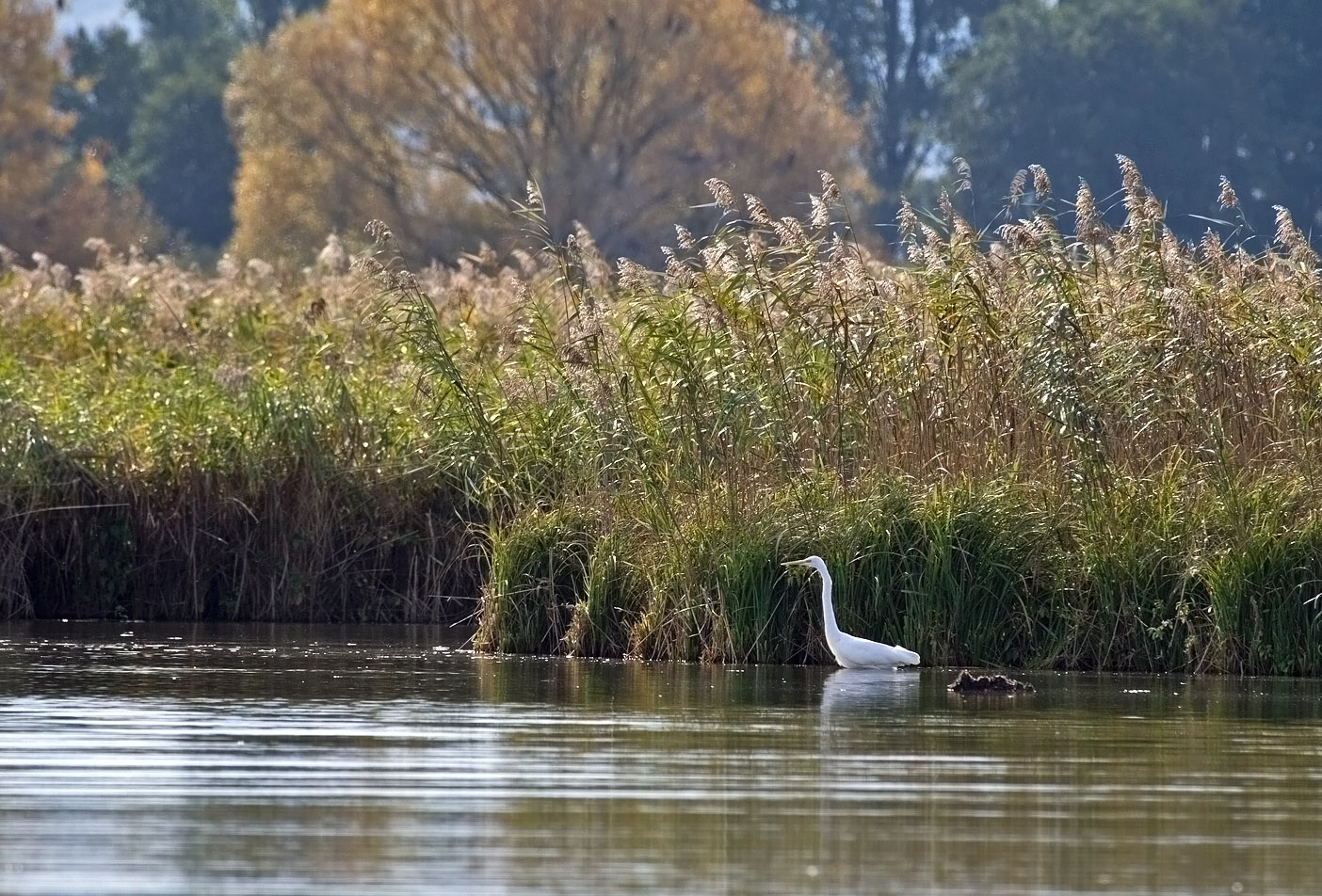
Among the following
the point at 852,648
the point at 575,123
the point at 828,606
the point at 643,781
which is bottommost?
the point at 643,781

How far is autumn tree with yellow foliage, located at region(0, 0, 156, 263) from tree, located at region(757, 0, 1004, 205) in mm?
20425

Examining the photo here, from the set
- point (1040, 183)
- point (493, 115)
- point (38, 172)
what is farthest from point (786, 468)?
point (38, 172)

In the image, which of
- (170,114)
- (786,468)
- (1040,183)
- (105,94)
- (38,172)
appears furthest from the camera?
(105,94)

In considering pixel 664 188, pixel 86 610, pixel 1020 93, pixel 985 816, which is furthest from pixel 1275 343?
pixel 1020 93

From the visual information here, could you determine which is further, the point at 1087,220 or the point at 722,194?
the point at 1087,220

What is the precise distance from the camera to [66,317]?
19.1 meters

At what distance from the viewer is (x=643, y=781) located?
766cm

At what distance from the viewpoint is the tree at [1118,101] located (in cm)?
5038

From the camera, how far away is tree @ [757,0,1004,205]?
62.0 meters

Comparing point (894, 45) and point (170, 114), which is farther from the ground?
point (894, 45)

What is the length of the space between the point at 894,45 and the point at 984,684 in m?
54.6

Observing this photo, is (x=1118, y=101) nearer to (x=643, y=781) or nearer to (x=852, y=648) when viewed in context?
(x=852, y=648)

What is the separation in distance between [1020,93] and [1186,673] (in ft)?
148

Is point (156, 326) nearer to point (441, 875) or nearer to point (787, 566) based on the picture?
point (787, 566)
